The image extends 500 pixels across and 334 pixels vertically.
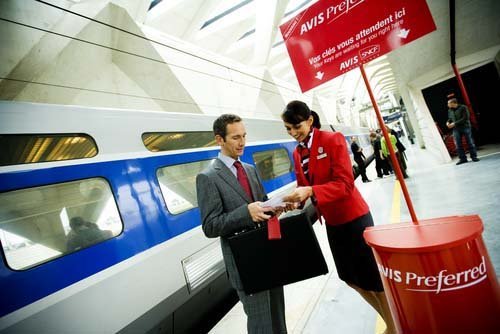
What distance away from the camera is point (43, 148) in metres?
2.26

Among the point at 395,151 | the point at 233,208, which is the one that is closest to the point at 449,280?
the point at 233,208

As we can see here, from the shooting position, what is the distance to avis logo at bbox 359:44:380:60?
1.71 metres

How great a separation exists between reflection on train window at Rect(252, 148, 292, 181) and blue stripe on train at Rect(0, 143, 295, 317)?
1871 millimetres

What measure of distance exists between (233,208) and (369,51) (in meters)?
1.37

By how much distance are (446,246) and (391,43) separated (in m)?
1.34

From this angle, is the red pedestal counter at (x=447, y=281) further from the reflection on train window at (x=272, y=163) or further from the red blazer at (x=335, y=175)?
the reflection on train window at (x=272, y=163)

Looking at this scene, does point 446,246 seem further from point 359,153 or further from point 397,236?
point 359,153

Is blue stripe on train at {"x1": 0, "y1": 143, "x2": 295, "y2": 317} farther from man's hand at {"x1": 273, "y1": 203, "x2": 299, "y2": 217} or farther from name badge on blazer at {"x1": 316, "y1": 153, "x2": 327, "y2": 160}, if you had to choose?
name badge on blazer at {"x1": 316, "y1": 153, "x2": 327, "y2": 160}

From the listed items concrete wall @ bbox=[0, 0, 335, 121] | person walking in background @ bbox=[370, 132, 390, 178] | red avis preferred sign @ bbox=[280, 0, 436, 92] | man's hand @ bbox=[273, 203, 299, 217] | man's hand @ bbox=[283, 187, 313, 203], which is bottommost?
person walking in background @ bbox=[370, 132, 390, 178]

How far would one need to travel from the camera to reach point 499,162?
519 centimetres

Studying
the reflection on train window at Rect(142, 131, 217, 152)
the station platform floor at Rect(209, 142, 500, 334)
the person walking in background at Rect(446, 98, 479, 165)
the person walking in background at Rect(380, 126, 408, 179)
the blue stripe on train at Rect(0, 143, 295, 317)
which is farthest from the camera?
the person walking in background at Rect(380, 126, 408, 179)

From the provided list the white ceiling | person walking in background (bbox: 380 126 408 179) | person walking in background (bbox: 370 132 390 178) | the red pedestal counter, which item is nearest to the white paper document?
the red pedestal counter

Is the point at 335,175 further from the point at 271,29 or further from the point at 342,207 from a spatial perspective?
the point at 271,29

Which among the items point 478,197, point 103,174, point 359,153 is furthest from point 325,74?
point 359,153
